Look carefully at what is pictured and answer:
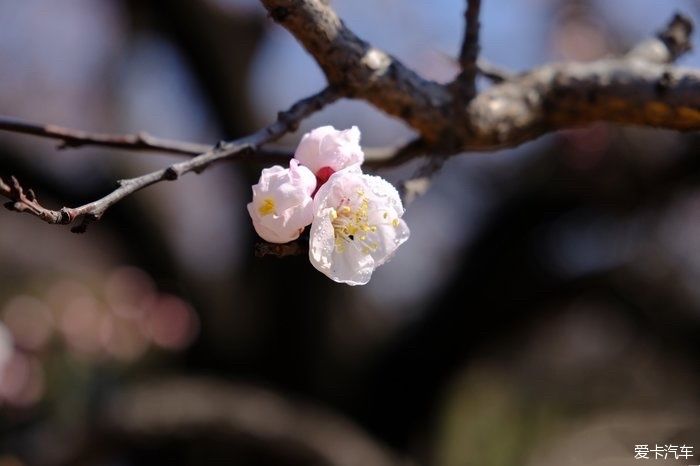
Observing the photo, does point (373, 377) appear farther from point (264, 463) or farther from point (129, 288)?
point (129, 288)

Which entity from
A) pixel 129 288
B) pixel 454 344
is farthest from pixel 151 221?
pixel 454 344

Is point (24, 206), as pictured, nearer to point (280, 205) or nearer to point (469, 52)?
point (280, 205)

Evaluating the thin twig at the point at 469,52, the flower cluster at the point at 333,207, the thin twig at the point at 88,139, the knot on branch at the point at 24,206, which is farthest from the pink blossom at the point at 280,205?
the thin twig at the point at 469,52

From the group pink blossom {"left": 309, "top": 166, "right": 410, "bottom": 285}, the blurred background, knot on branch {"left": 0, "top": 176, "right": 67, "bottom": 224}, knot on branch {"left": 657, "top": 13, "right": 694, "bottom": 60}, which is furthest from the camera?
the blurred background

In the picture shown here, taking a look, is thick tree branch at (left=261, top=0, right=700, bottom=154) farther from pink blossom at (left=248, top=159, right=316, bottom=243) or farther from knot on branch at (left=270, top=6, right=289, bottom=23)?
pink blossom at (left=248, top=159, right=316, bottom=243)

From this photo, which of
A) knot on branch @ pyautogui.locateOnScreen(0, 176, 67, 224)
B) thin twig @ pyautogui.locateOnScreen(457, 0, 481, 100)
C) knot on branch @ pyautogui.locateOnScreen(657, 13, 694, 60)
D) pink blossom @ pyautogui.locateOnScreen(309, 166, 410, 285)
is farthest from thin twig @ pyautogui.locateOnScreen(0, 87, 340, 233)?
knot on branch @ pyautogui.locateOnScreen(657, 13, 694, 60)

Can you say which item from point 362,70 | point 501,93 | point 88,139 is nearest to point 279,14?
point 362,70
